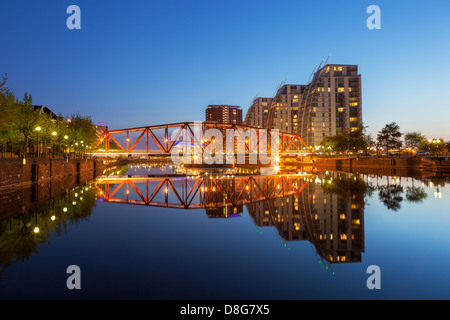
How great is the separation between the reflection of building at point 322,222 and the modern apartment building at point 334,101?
121406 millimetres

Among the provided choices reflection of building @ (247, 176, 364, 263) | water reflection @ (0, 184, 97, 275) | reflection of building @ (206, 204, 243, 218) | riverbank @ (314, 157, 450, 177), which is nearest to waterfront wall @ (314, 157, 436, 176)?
riverbank @ (314, 157, 450, 177)

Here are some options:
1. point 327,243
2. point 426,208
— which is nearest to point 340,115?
point 426,208

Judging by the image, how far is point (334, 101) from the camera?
134625mm

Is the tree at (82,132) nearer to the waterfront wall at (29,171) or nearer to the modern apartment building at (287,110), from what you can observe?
the waterfront wall at (29,171)

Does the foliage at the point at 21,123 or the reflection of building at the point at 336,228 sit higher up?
the foliage at the point at 21,123

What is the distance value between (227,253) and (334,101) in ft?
453

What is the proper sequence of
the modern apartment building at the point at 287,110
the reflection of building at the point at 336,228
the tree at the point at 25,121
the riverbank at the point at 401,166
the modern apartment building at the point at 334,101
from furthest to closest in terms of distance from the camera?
the modern apartment building at the point at 287,110
the modern apartment building at the point at 334,101
the riverbank at the point at 401,166
the tree at the point at 25,121
the reflection of building at the point at 336,228

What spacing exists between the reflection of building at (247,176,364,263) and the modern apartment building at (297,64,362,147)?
121 m

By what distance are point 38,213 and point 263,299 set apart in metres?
13.5

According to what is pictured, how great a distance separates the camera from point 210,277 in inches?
262

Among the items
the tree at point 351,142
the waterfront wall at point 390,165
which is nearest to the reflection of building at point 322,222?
the waterfront wall at point 390,165

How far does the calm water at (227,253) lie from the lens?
237 inches

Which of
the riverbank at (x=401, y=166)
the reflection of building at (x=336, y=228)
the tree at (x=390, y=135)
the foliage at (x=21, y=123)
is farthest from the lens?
the tree at (x=390, y=135)

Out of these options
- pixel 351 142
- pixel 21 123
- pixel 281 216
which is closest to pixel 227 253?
pixel 281 216
